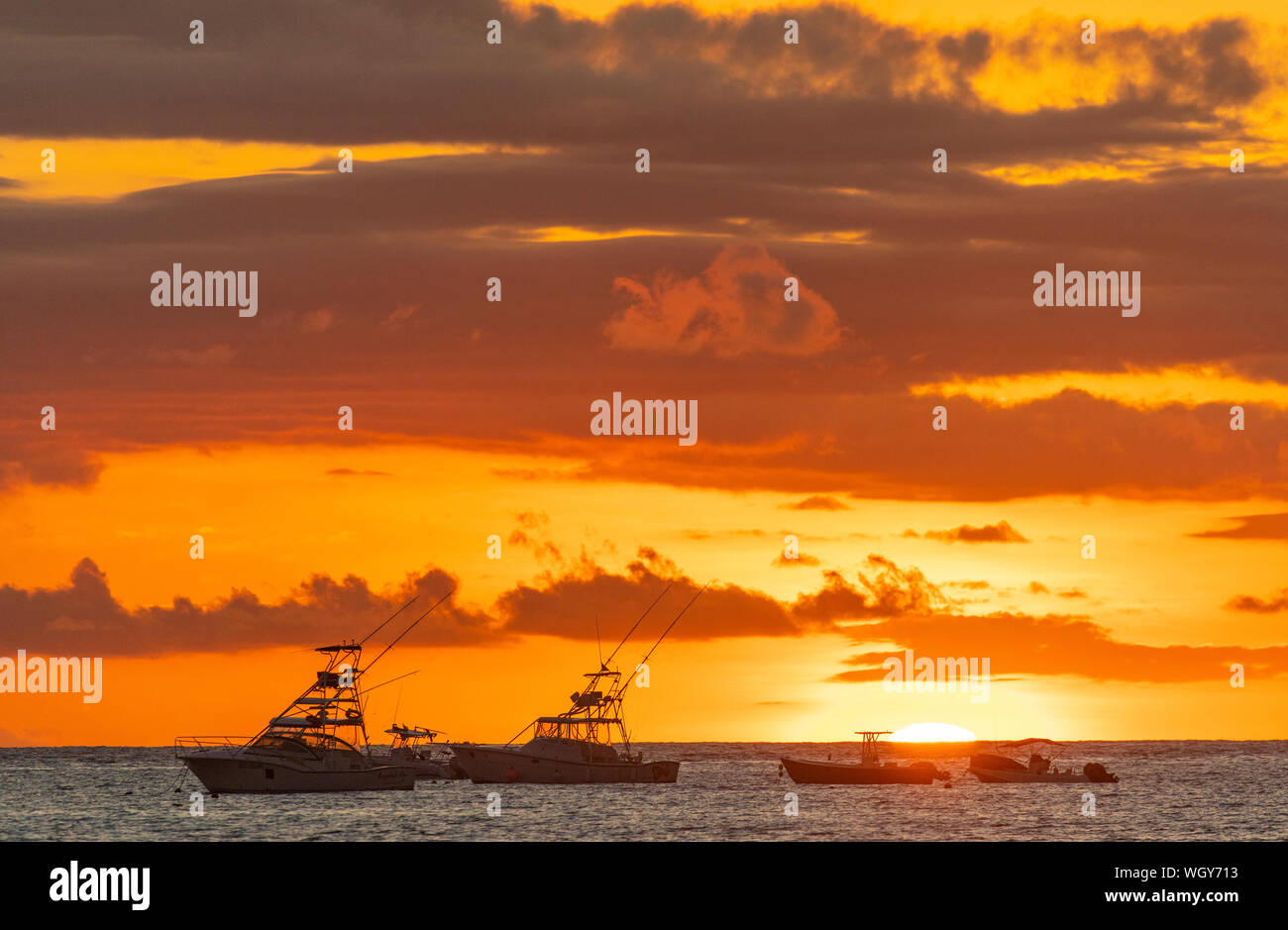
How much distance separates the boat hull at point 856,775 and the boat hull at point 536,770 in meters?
23.7

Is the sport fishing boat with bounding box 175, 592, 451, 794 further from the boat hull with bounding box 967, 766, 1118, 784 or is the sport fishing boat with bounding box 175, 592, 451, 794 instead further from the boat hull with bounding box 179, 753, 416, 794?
the boat hull with bounding box 967, 766, 1118, 784

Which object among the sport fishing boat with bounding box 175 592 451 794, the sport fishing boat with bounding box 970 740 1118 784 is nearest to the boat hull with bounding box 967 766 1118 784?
the sport fishing boat with bounding box 970 740 1118 784

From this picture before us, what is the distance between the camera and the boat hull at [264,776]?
12150 cm

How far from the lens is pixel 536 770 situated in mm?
147750

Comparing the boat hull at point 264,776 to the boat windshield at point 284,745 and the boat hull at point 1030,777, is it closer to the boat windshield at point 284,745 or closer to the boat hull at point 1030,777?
the boat windshield at point 284,745

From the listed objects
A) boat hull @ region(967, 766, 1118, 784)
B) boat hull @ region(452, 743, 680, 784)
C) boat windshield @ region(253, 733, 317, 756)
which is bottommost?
boat hull @ region(967, 766, 1118, 784)

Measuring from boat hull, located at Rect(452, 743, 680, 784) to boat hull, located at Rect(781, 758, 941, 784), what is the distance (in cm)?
2367

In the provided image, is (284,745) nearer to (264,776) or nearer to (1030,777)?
(264,776)

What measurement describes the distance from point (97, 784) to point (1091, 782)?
11177cm

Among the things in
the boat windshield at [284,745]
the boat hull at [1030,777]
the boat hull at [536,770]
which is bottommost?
the boat hull at [1030,777]

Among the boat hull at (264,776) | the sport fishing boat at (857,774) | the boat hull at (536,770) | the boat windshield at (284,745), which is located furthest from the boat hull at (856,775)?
the boat windshield at (284,745)

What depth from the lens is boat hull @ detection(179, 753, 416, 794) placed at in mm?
121500

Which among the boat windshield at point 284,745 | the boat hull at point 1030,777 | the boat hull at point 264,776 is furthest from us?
the boat hull at point 1030,777

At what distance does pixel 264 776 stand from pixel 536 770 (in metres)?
31.8
